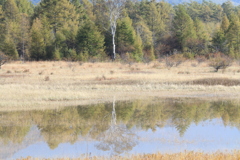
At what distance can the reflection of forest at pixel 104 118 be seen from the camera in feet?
40.4

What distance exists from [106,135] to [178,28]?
5243 centimetres

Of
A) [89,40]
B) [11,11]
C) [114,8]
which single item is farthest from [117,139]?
[11,11]

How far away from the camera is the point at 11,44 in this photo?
181ft

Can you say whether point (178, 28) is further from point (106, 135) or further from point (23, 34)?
point (106, 135)

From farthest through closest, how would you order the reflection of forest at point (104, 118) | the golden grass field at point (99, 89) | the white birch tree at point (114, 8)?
1. the white birch tree at point (114, 8)
2. the golden grass field at point (99, 89)
3. the reflection of forest at point (104, 118)

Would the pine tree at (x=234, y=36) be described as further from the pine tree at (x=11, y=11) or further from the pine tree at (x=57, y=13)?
the pine tree at (x=11, y=11)

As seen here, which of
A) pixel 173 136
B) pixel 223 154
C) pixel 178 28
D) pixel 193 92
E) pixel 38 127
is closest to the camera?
pixel 223 154

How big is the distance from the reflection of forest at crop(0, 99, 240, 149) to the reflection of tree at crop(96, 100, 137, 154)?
0.32 m

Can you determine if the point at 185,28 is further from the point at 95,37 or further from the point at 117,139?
the point at 117,139

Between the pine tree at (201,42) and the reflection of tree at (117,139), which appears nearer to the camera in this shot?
the reflection of tree at (117,139)

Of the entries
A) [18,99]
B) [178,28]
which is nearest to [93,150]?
[18,99]

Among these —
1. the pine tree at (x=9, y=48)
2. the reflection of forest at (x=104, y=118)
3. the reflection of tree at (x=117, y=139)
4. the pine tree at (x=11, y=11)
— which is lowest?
the reflection of forest at (x=104, y=118)

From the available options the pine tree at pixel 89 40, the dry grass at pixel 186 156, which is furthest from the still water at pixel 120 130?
the pine tree at pixel 89 40

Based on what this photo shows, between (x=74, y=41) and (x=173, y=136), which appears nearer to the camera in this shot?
(x=173, y=136)
